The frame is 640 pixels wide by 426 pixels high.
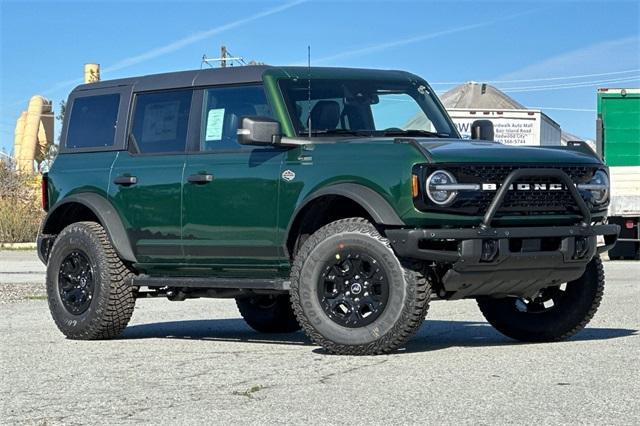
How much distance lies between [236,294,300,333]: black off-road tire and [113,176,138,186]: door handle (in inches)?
59.2

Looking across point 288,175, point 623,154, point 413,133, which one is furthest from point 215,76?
point 623,154

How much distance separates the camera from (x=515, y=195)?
9.27 meters

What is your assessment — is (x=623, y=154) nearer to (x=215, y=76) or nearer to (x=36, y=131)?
(x=215, y=76)

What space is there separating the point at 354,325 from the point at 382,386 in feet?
5.09

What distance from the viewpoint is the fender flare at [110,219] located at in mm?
10938

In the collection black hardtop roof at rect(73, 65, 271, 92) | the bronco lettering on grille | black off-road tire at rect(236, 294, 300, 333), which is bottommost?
black off-road tire at rect(236, 294, 300, 333)

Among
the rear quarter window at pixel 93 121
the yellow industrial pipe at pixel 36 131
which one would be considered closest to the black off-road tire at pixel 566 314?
the rear quarter window at pixel 93 121

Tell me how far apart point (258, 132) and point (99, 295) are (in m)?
2.14

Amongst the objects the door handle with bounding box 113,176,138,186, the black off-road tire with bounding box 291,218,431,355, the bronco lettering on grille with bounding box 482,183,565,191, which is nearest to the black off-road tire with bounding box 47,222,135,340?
the door handle with bounding box 113,176,138,186

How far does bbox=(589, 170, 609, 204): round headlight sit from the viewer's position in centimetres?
991

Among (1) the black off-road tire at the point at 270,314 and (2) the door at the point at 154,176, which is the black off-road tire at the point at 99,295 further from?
(1) the black off-road tire at the point at 270,314

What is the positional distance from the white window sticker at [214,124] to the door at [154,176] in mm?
228

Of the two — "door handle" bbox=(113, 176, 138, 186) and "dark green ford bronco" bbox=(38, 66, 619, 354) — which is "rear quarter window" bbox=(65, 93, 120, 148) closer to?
"dark green ford bronco" bbox=(38, 66, 619, 354)

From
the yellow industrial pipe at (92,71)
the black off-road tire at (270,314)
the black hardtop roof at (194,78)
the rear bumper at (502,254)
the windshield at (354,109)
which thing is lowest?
the black off-road tire at (270,314)
